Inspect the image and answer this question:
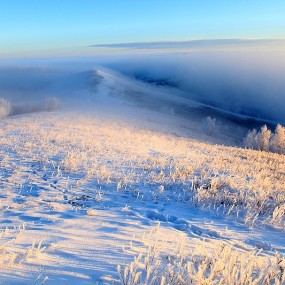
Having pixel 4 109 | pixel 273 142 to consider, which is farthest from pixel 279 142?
pixel 4 109

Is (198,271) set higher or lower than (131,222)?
higher

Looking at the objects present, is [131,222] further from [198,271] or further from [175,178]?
[175,178]

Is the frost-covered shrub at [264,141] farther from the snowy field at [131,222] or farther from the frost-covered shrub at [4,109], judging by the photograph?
the frost-covered shrub at [4,109]

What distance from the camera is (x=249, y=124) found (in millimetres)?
112625

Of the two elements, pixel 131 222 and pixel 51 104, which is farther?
pixel 51 104

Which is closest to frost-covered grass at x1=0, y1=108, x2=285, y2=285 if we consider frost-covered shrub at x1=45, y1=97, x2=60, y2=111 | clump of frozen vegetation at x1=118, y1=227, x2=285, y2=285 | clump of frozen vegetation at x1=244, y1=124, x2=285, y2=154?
clump of frozen vegetation at x1=118, y1=227, x2=285, y2=285

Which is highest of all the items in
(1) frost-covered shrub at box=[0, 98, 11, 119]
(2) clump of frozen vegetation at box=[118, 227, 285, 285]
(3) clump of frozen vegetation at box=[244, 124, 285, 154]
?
(2) clump of frozen vegetation at box=[118, 227, 285, 285]

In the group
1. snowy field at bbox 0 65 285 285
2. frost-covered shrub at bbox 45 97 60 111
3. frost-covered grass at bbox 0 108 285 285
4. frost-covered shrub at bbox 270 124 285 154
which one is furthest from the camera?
frost-covered shrub at bbox 45 97 60 111

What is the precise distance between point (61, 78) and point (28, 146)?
128354 millimetres

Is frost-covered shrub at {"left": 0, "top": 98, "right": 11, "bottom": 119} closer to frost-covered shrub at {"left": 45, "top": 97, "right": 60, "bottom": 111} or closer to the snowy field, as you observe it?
frost-covered shrub at {"left": 45, "top": 97, "right": 60, "bottom": 111}

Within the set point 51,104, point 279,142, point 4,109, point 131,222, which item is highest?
point 131,222

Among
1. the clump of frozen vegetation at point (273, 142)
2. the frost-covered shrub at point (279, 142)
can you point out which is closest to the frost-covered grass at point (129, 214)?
the frost-covered shrub at point (279, 142)

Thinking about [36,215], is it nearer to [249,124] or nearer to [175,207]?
[175,207]

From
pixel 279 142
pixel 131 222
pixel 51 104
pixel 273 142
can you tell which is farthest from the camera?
pixel 51 104
